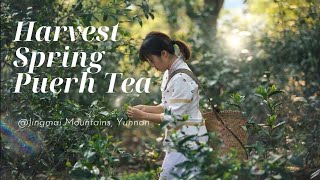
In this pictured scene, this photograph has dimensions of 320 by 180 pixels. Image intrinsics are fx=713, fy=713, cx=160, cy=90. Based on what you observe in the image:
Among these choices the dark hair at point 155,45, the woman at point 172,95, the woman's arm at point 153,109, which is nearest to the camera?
the woman at point 172,95

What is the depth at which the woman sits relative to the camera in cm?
461

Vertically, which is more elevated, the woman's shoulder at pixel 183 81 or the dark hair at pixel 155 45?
the dark hair at pixel 155 45

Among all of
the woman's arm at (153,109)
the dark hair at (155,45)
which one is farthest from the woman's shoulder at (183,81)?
the woman's arm at (153,109)

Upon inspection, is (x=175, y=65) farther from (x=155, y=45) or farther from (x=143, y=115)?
(x=143, y=115)

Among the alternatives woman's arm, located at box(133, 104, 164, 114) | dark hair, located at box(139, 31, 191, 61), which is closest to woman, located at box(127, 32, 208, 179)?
dark hair, located at box(139, 31, 191, 61)

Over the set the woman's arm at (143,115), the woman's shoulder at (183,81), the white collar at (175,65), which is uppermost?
the white collar at (175,65)

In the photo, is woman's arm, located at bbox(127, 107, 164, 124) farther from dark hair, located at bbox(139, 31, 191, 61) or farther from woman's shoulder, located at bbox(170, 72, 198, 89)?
dark hair, located at bbox(139, 31, 191, 61)

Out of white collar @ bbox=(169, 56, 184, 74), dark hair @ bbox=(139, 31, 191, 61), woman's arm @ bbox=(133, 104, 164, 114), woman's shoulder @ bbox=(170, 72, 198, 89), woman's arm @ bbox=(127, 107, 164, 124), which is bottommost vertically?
woman's arm @ bbox=(127, 107, 164, 124)

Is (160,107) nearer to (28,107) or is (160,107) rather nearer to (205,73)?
(28,107)

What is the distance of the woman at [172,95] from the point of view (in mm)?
4613

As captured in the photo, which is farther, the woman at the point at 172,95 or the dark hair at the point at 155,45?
the dark hair at the point at 155,45

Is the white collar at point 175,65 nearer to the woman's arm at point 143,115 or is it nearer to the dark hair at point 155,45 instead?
the dark hair at point 155,45

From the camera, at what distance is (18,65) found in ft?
20.4

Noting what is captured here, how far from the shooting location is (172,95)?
4.65 m
